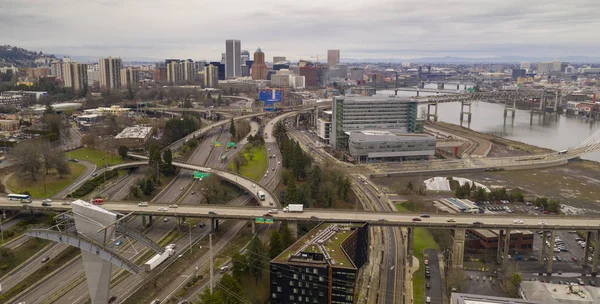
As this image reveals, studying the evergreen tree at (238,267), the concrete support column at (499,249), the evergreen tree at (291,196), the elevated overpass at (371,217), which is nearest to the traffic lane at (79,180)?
the elevated overpass at (371,217)

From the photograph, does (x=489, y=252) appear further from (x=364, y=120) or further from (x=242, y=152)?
(x=364, y=120)

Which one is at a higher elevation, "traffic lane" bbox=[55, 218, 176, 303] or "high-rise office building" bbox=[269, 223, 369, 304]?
"high-rise office building" bbox=[269, 223, 369, 304]

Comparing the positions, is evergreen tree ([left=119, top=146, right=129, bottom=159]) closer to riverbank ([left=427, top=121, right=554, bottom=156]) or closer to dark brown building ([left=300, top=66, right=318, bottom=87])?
riverbank ([left=427, top=121, right=554, bottom=156])

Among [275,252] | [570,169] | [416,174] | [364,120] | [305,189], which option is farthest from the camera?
[364,120]

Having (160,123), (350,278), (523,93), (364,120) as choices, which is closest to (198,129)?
(160,123)

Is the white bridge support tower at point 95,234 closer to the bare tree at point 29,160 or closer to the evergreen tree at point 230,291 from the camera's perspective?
the evergreen tree at point 230,291

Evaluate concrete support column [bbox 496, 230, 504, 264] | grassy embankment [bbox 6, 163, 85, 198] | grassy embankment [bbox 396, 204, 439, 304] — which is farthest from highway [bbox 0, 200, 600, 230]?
grassy embankment [bbox 6, 163, 85, 198]

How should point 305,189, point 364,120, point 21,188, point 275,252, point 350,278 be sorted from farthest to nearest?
point 364,120 < point 21,188 < point 305,189 < point 275,252 < point 350,278

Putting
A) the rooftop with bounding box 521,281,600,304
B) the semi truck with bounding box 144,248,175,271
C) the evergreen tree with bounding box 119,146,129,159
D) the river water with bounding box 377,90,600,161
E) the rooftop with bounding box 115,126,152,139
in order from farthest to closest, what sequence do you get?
the river water with bounding box 377,90,600,161 → the rooftop with bounding box 115,126,152,139 → the evergreen tree with bounding box 119,146,129,159 → the semi truck with bounding box 144,248,175,271 → the rooftop with bounding box 521,281,600,304
